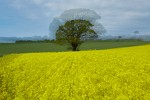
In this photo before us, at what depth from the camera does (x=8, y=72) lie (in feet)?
55.8

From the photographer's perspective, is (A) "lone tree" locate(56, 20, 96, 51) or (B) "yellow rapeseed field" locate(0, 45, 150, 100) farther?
(A) "lone tree" locate(56, 20, 96, 51)

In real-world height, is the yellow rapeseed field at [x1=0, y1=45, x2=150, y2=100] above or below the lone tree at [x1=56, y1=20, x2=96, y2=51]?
below

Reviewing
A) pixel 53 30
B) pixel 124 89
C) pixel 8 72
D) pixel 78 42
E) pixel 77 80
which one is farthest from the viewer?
pixel 53 30

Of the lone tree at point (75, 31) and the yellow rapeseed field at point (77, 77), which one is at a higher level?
the lone tree at point (75, 31)

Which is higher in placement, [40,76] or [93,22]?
[93,22]

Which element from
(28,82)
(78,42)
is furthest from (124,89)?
(78,42)

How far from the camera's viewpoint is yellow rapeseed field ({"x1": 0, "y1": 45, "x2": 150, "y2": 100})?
13633mm

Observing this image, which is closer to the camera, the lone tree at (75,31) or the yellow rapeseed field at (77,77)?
the yellow rapeseed field at (77,77)

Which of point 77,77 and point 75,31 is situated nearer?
point 77,77

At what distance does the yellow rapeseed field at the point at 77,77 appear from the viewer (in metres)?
13.6

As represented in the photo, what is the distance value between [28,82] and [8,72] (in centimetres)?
197

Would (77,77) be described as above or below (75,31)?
below

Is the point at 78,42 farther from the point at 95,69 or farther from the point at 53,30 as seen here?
the point at 95,69

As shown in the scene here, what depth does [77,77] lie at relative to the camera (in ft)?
49.4
